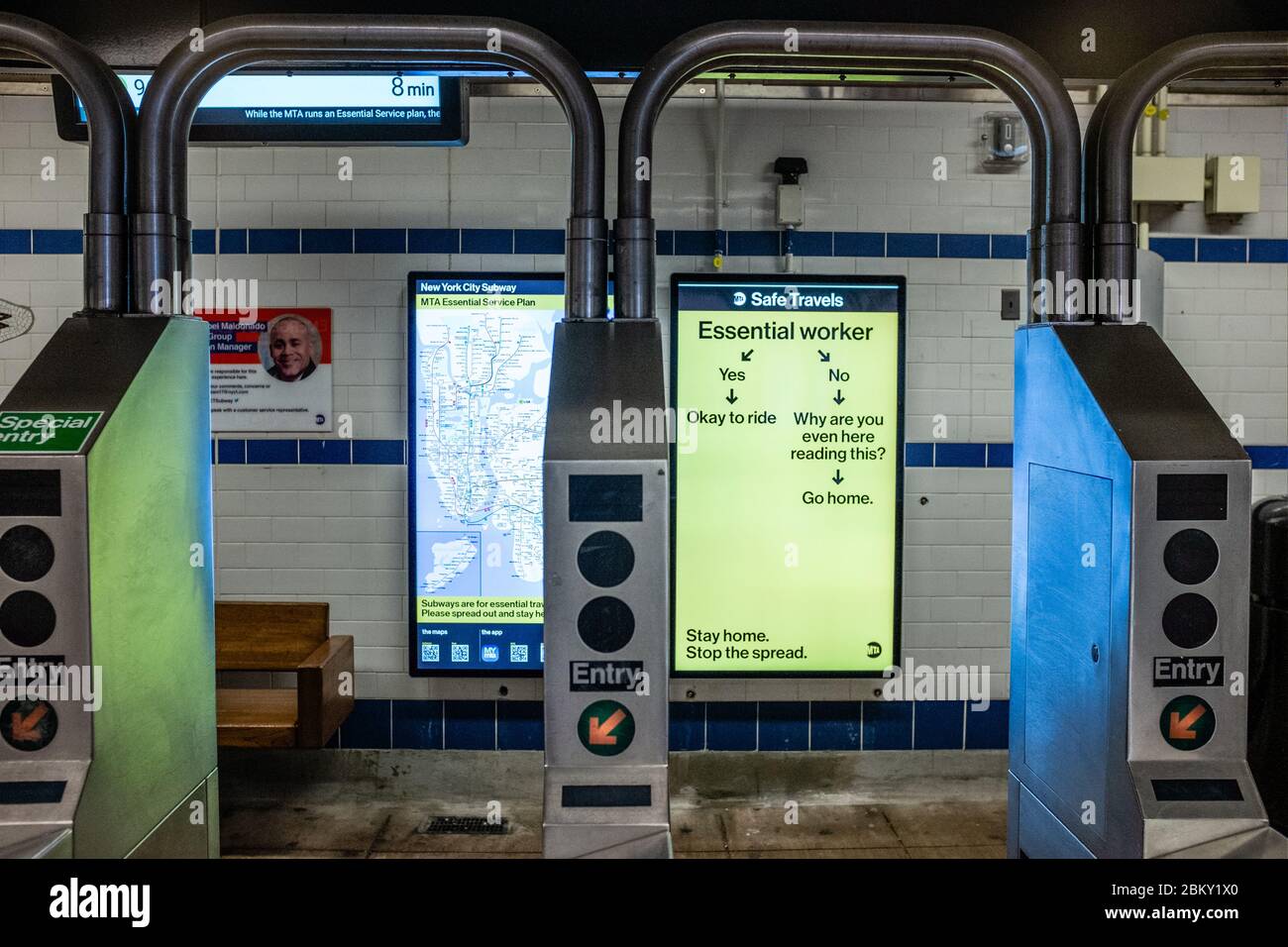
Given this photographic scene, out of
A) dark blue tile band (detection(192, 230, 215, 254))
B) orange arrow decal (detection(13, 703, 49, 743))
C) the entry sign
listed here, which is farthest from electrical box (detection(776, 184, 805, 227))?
orange arrow decal (detection(13, 703, 49, 743))

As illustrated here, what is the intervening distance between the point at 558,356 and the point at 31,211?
3.61m

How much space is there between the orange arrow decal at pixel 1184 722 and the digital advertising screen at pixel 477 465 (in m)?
2.98

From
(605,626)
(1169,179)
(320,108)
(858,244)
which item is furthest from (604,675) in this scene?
(1169,179)

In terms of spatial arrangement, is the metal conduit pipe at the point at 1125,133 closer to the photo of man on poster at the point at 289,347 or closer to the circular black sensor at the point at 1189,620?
the circular black sensor at the point at 1189,620

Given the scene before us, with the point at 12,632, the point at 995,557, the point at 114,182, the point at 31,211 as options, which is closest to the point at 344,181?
the point at 31,211

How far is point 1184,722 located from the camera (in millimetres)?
1898

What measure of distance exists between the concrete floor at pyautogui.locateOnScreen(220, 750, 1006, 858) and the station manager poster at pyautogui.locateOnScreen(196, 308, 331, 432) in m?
1.55

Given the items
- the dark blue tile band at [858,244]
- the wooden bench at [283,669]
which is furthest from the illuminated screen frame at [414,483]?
the dark blue tile band at [858,244]

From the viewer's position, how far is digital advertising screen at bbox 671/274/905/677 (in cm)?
448

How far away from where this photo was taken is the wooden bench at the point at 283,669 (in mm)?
4082

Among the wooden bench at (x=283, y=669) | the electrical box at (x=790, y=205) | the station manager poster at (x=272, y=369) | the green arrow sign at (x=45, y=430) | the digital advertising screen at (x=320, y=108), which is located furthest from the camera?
the station manager poster at (x=272, y=369)

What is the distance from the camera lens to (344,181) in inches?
177

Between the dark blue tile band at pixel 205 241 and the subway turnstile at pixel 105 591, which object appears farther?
the dark blue tile band at pixel 205 241
